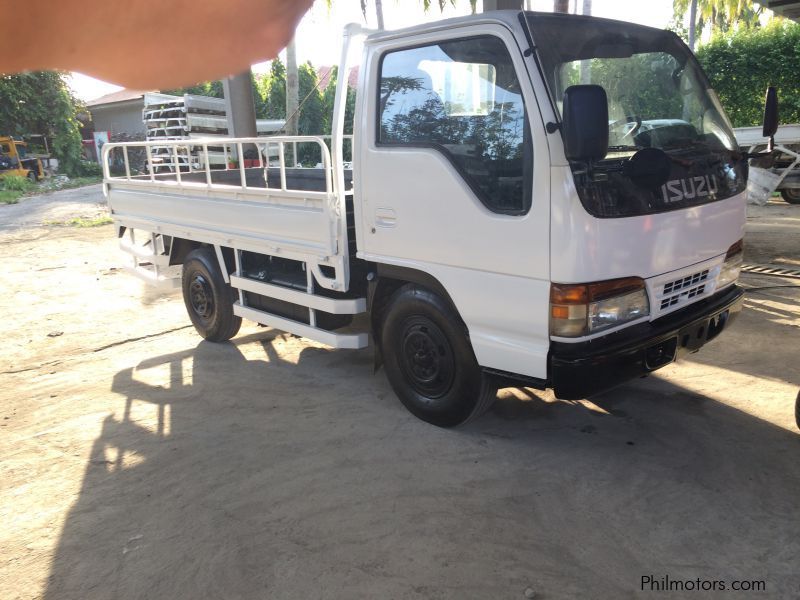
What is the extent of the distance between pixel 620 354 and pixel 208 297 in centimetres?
385

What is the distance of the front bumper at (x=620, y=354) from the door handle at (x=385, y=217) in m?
1.22

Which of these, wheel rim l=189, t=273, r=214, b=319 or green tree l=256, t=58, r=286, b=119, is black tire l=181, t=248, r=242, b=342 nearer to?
wheel rim l=189, t=273, r=214, b=319

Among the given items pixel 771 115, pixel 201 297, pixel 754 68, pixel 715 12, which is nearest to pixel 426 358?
pixel 771 115

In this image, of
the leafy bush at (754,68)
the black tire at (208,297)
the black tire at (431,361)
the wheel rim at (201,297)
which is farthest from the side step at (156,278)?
the leafy bush at (754,68)

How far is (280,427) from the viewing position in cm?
398

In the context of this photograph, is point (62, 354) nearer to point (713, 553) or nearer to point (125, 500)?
point (125, 500)

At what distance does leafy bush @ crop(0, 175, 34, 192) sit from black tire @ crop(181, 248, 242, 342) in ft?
60.2

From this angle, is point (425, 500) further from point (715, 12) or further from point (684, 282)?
point (715, 12)

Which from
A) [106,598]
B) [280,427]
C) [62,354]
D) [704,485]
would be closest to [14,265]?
[62,354]

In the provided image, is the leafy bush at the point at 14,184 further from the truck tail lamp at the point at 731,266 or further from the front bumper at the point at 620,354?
the truck tail lamp at the point at 731,266

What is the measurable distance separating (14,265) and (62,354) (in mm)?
4763

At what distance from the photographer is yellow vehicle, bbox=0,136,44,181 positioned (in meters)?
22.3

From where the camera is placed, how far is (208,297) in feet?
18.3

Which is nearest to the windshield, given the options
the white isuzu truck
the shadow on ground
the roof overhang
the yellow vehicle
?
the white isuzu truck
